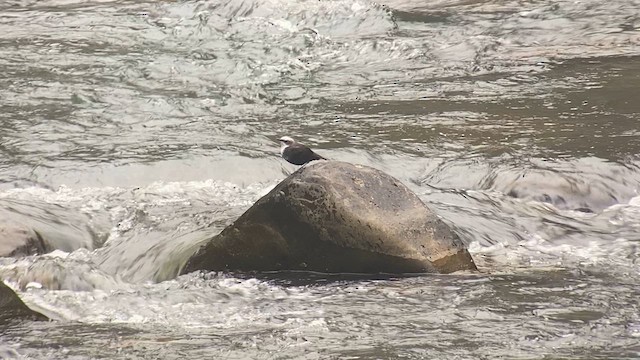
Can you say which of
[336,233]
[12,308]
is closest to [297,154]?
[336,233]

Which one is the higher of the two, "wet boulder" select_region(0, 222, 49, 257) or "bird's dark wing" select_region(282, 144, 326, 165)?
"bird's dark wing" select_region(282, 144, 326, 165)

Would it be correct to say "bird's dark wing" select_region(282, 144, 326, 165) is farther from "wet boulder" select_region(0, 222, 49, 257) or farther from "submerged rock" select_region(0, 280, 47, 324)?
"submerged rock" select_region(0, 280, 47, 324)

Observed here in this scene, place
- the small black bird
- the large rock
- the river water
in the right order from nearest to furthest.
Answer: the river water < the large rock < the small black bird

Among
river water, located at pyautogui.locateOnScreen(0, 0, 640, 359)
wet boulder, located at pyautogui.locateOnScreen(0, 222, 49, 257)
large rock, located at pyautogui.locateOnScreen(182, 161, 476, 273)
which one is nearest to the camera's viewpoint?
river water, located at pyautogui.locateOnScreen(0, 0, 640, 359)

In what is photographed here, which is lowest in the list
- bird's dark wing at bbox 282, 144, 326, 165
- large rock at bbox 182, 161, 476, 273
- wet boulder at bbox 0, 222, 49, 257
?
wet boulder at bbox 0, 222, 49, 257

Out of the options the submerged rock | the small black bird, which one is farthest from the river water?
the small black bird

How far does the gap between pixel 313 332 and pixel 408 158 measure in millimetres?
3659

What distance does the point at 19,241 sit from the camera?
5.97m

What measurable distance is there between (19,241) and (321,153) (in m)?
2.56

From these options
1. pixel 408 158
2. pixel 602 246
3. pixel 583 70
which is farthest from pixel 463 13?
pixel 602 246

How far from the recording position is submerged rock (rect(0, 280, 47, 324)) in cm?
431

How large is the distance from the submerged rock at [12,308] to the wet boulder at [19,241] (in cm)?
147

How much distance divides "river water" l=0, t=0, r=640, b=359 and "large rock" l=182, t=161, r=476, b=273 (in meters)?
0.13

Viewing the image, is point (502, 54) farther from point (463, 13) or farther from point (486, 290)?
point (486, 290)
